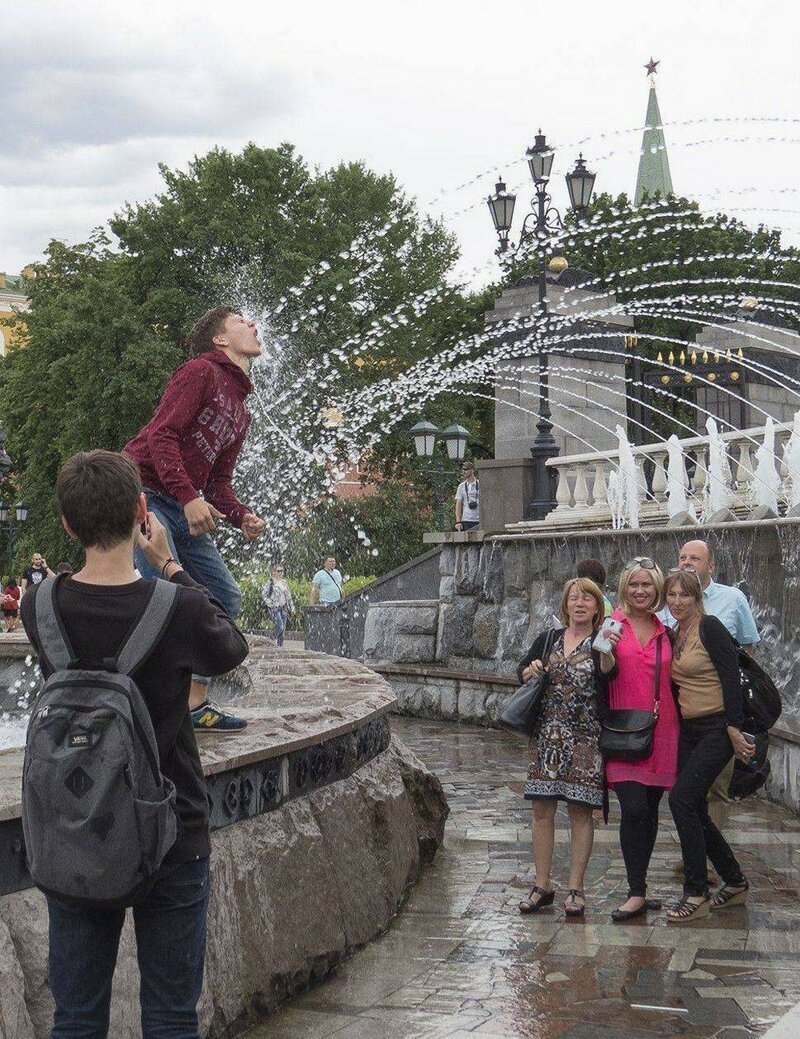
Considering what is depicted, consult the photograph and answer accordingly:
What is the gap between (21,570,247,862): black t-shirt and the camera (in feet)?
9.53

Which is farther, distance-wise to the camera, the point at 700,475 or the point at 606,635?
the point at 700,475

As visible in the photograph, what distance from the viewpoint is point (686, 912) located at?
6004mm

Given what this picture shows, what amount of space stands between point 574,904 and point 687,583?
1487 millimetres

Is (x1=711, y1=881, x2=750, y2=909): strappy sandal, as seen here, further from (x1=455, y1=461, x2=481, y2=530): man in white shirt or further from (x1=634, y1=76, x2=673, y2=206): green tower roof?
(x1=634, y1=76, x2=673, y2=206): green tower roof

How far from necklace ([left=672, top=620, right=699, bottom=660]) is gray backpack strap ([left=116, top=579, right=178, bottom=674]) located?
3.87 meters

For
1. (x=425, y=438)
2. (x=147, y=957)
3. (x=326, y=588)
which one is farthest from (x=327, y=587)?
(x=147, y=957)

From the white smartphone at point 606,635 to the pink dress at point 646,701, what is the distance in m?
0.10

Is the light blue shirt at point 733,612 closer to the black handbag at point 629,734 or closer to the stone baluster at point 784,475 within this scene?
the black handbag at point 629,734

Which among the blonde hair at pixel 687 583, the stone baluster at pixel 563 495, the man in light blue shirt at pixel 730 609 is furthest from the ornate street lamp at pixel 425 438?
the blonde hair at pixel 687 583

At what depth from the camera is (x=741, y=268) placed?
43.9m

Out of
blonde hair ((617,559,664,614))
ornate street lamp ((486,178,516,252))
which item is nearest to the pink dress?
blonde hair ((617,559,664,614))

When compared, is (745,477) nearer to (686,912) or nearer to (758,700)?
(758,700)

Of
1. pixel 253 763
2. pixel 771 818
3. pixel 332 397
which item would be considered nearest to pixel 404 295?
pixel 332 397

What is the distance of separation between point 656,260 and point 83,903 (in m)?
42.7
